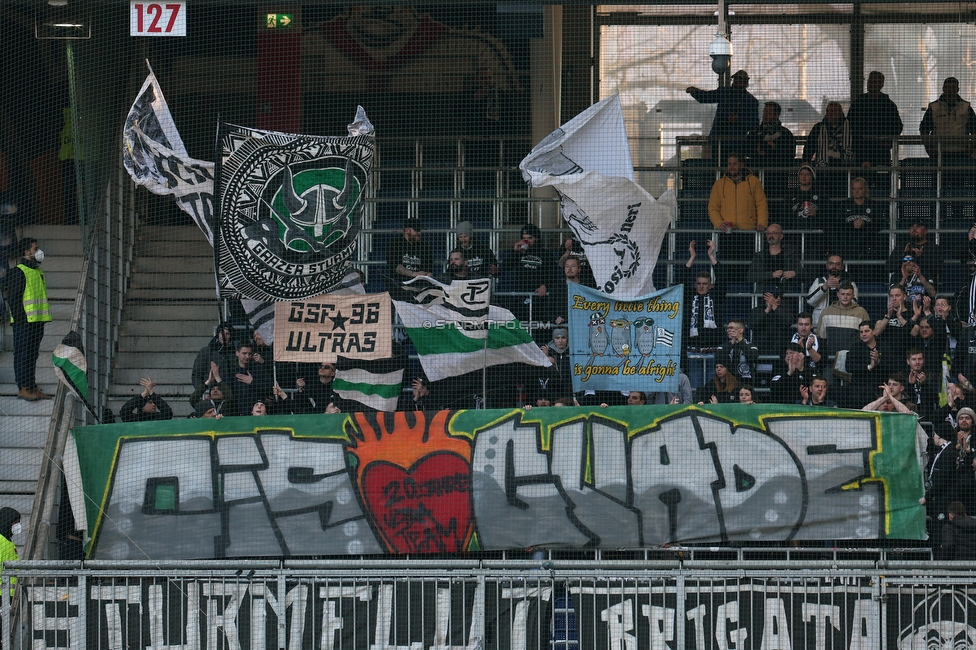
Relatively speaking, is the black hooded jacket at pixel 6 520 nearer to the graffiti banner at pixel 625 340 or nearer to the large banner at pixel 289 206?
the large banner at pixel 289 206

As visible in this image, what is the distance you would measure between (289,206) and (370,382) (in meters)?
2.08

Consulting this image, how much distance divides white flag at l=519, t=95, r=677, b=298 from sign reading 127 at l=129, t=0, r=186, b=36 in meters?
4.06

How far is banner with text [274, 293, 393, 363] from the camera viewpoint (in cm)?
1423

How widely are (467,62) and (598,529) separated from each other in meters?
8.72

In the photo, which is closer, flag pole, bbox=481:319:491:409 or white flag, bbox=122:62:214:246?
white flag, bbox=122:62:214:246

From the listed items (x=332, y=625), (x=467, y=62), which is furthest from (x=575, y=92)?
(x=332, y=625)

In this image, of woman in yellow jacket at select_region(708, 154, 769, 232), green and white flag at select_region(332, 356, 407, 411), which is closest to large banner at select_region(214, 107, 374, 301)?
green and white flag at select_region(332, 356, 407, 411)

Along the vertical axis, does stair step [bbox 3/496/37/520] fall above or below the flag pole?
below

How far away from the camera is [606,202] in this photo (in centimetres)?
1445

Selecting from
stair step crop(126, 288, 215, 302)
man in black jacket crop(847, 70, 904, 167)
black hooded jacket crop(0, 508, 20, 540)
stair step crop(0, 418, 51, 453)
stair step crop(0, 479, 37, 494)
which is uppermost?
man in black jacket crop(847, 70, 904, 167)

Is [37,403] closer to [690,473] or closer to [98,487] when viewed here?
[98,487]

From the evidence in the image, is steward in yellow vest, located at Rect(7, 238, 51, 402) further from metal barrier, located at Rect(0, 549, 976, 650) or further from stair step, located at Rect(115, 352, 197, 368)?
metal barrier, located at Rect(0, 549, 976, 650)

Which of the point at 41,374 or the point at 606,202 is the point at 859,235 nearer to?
the point at 606,202

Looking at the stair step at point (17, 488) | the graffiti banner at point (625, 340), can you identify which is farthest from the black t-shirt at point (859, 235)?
the stair step at point (17, 488)
